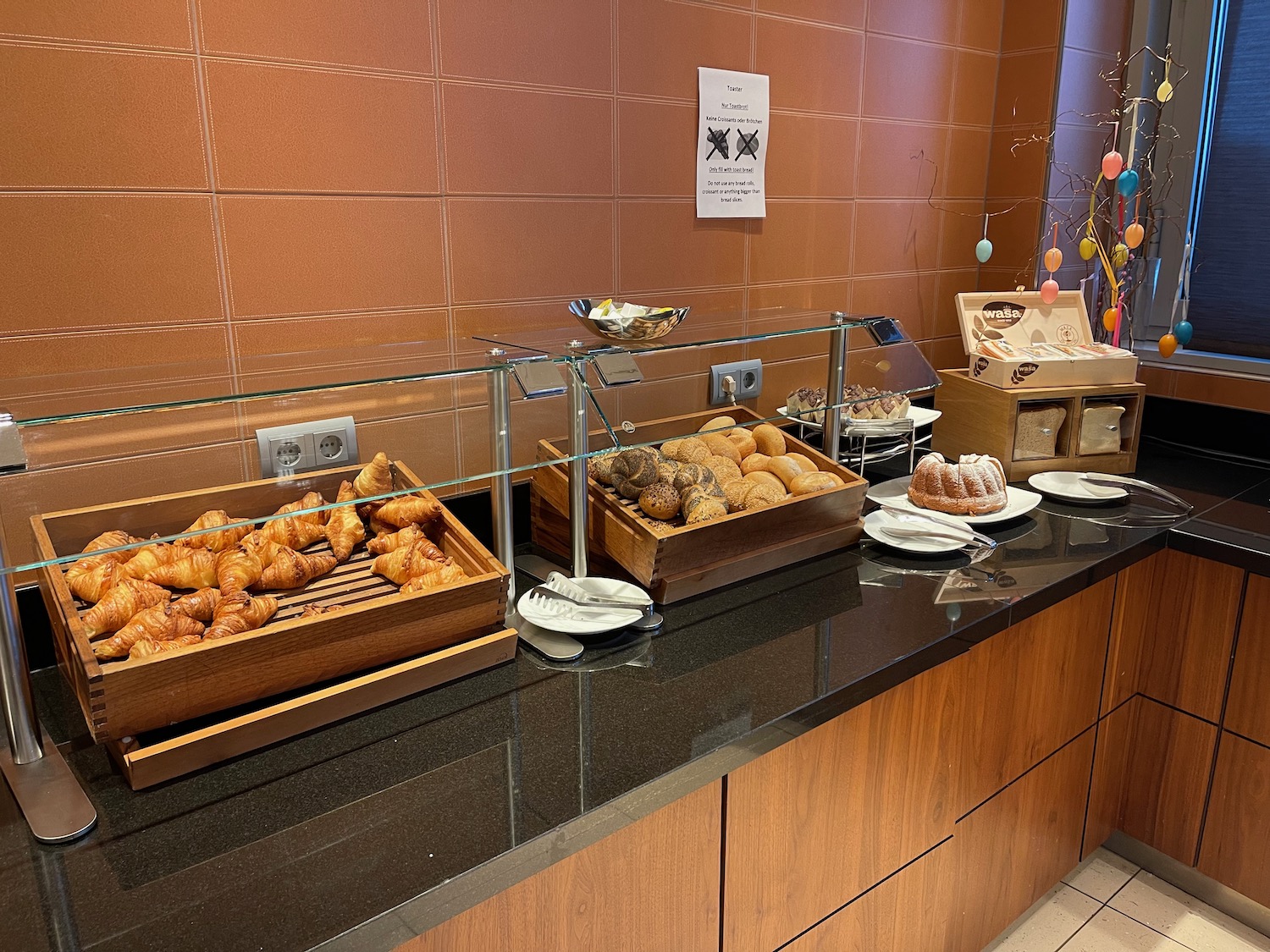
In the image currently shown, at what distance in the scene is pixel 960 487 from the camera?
171 centimetres

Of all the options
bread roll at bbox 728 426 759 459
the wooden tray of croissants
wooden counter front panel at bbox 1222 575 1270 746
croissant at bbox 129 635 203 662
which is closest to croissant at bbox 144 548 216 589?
the wooden tray of croissants

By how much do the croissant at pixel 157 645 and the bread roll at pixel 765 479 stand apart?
82 cm

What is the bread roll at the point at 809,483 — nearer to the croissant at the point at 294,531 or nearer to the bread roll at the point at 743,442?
the bread roll at the point at 743,442

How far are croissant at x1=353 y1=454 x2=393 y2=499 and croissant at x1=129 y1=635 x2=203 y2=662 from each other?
0.23 meters

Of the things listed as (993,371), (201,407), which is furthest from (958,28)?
(201,407)

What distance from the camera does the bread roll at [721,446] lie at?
5.06 ft

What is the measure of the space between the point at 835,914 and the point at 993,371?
114 cm

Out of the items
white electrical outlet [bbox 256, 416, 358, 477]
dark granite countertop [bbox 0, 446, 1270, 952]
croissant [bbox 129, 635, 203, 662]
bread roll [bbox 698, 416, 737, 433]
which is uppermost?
white electrical outlet [bbox 256, 416, 358, 477]

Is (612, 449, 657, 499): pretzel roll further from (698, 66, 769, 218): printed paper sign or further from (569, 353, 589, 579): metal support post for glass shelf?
(698, 66, 769, 218): printed paper sign

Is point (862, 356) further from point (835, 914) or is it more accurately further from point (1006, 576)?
point (835, 914)

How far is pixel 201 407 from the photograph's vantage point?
2.92 ft

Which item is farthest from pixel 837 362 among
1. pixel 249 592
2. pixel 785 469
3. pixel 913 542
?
pixel 249 592

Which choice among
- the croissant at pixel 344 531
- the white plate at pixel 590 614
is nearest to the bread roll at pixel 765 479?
the white plate at pixel 590 614

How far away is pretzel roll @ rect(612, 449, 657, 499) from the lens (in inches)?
55.1
